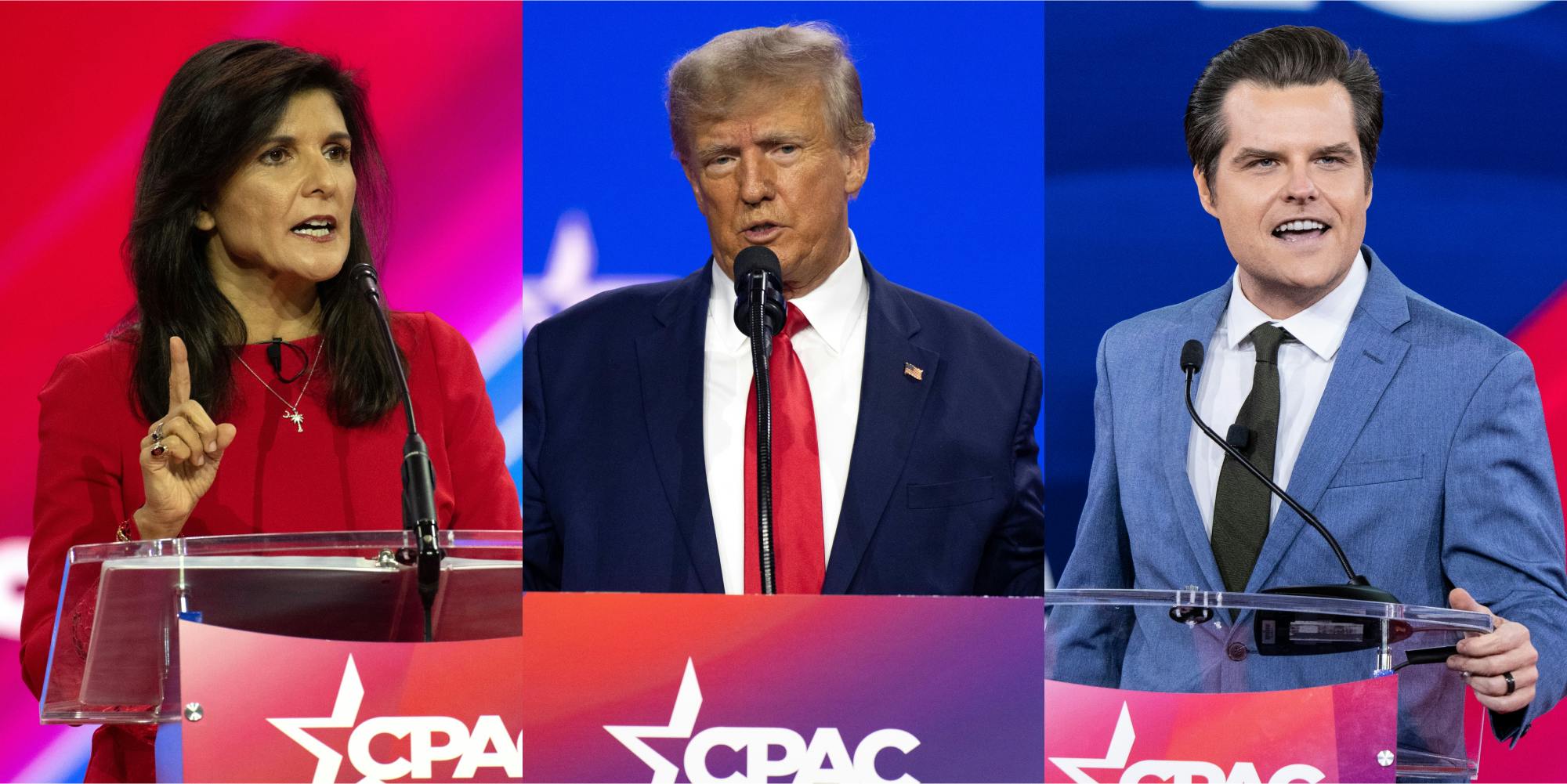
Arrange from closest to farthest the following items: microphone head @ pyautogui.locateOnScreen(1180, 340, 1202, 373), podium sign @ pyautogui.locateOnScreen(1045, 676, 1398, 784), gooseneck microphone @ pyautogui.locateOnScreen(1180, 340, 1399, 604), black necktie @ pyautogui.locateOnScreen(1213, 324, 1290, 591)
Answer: podium sign @ pyautogui.locateOnScreen(1045, 676, 1398, 784)
gooseneck microphone @ pyautogui.locateOnScreen(1180, 340, 1399, 604)
microphone head @ pyautogui.locateOnScreen(1180, 340, 1202, 373)
black necktie @ pyautogui.locateOnScreen(1213, 324, 1290, 591)

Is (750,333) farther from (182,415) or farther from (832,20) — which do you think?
(182,415)

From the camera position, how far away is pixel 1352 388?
2.37 metres

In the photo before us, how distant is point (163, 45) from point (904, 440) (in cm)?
294

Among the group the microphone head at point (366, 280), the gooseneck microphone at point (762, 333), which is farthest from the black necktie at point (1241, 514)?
the microphone head at point (366, 280)

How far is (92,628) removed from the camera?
163cm

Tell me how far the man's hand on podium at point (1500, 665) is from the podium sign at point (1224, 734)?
0.19m

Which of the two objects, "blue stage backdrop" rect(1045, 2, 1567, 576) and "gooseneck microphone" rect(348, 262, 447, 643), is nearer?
"gooseneck microphone" rect(348, 262, 447, 643)

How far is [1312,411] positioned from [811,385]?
4.27ft

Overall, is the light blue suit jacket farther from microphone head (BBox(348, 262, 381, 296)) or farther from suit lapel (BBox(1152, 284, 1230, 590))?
microphone head (BBox(348, 262, 381, 296))

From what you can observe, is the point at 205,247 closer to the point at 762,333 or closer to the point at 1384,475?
the point at 762,333

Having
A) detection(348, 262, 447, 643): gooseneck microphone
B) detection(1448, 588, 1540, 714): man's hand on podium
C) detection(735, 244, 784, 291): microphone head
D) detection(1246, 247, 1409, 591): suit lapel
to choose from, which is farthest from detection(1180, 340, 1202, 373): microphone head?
detection(348, 262, 447, 643): gooseneck microphone

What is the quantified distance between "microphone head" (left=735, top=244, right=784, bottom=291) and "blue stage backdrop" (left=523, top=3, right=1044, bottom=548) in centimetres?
5

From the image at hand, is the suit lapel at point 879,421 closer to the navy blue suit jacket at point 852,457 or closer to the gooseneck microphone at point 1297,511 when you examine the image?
the navy blue suit jacket at point 852,457

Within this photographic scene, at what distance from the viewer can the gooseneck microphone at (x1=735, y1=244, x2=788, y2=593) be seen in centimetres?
128
